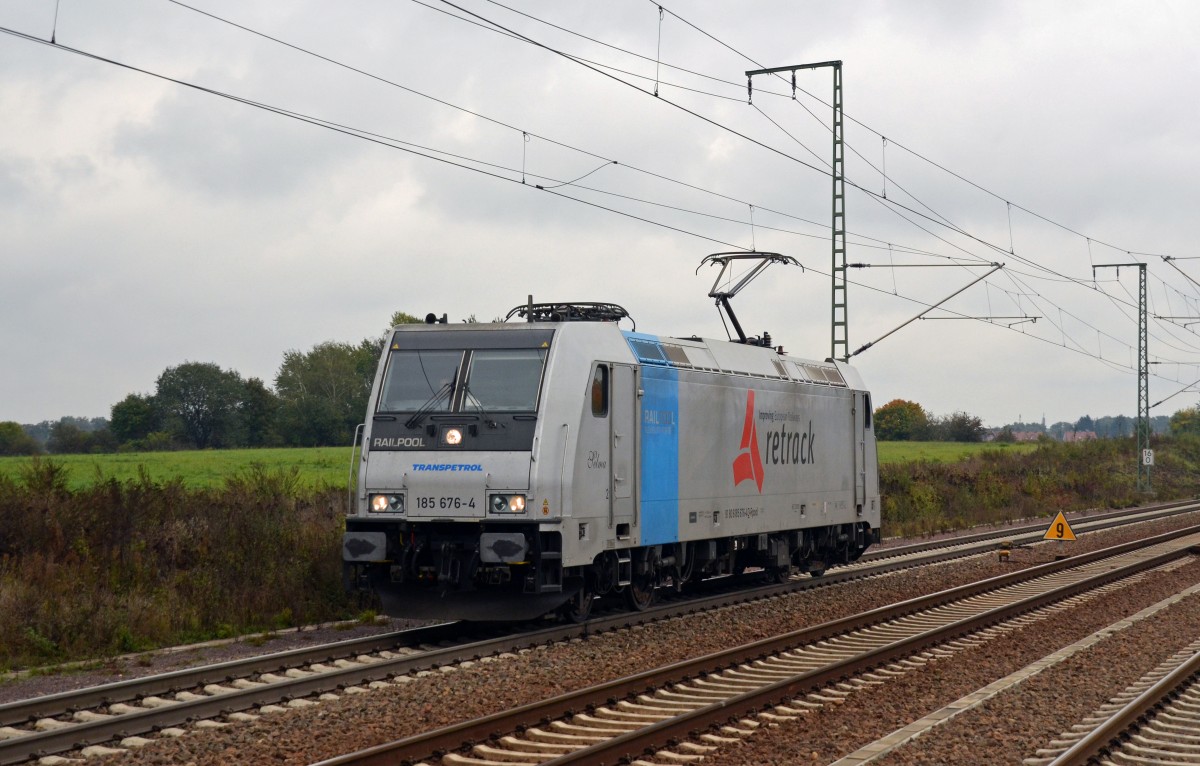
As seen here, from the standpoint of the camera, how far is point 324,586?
16172mm

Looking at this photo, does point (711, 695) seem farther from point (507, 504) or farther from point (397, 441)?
point (397, 441)

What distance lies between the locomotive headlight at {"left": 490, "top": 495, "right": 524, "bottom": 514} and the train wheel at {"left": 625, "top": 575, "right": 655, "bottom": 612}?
2860mm

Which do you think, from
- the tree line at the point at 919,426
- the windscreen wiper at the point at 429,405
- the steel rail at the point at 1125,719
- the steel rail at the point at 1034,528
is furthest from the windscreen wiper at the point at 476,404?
the tree line at the point at 919,426

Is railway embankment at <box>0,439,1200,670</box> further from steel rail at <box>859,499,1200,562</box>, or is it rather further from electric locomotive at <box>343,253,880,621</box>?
steel rail at <box>859,499,1200,562</box>

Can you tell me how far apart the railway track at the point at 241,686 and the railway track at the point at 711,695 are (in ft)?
6.75

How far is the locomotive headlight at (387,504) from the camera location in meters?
14.2

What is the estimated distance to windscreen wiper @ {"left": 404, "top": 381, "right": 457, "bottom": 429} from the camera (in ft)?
47.5

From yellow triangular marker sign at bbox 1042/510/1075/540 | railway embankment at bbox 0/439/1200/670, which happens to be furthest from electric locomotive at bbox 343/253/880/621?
yellow triangular marker sign at bbox 1042/510/1075/540

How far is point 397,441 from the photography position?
1452cm

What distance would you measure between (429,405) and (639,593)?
396 centimetres

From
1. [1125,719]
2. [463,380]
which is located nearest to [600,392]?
[463,380]

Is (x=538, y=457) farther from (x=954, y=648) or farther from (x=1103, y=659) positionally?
(x=1103, y=659)

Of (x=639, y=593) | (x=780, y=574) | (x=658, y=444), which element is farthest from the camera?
(x=780, y=574)

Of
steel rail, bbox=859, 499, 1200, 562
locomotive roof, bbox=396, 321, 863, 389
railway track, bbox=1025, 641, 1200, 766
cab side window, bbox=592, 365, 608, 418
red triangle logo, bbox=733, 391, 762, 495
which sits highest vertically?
locomotive roof, bbox=396, 321, 863, 389
